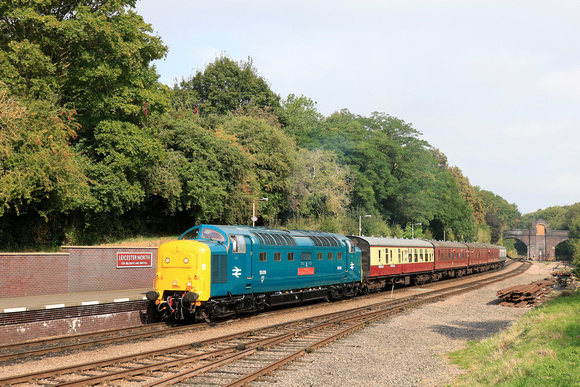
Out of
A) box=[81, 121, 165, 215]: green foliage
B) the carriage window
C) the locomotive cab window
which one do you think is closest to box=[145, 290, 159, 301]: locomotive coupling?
the locomotive cab window

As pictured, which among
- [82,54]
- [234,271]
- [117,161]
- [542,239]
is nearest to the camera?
[234,271]

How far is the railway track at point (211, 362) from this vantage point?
419 inches

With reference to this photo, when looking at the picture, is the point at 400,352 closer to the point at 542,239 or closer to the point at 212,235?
the point at 212,235

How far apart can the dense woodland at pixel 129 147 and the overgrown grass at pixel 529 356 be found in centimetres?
1930

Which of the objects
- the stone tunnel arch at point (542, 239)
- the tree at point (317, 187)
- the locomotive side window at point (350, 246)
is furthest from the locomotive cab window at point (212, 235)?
the stone tunnel arch at point (542, 239)

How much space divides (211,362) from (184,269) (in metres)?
5.95

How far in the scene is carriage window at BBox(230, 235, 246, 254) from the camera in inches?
744

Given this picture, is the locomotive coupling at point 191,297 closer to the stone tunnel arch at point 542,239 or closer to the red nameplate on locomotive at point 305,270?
the red nameplate on locomotive at point 305,270

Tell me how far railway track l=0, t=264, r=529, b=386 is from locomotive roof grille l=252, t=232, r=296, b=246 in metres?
4.07

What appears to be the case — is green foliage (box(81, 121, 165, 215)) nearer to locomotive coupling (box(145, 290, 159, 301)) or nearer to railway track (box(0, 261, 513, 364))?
locomotive coupling (box(145, 290, 159, 301))

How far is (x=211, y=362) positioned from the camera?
480 inches

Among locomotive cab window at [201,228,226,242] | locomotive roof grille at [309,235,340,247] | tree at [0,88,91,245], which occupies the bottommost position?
locomotive roof grille at [309,235,340,247]

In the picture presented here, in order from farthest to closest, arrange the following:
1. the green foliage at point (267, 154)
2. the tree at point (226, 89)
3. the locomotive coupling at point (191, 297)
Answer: the tree at point (226, 89)
the green foliage at point (267, 154)
the locomotive coupling at point (191, 297)

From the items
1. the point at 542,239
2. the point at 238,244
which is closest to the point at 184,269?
the point at 238,244
